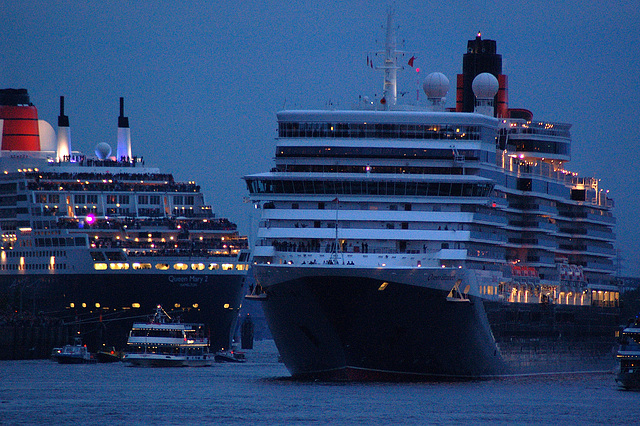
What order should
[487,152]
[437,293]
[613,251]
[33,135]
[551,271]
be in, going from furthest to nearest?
[33,135], [613,251], [551,271], [487,152], [437,293]

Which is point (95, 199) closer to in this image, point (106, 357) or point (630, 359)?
point (106, 357)

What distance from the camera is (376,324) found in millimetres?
81750

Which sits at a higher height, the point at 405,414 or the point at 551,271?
the point at 551,271

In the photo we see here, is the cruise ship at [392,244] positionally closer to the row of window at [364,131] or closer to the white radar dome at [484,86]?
the row of window at [364,131]

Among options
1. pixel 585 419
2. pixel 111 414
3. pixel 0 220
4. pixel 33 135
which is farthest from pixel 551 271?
pixel 33 135

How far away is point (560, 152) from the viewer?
10194cm

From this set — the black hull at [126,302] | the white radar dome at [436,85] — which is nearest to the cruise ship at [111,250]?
the black hull at [126,302]

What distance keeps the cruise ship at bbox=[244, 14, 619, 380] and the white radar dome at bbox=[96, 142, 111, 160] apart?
71.9 meters

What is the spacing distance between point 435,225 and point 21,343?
65490 mm

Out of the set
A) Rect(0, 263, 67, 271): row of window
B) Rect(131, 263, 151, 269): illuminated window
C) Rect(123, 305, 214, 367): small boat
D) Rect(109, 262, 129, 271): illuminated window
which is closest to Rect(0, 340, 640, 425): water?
Rect(123, 305, 214, 367): small boat

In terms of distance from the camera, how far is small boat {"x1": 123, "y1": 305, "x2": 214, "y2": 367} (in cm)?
12300

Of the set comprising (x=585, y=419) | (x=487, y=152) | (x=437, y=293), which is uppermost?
(x=487, y=152)

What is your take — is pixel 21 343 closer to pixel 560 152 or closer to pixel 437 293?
pixel 560 152

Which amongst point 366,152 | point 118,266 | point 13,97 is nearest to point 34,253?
point 118,266
